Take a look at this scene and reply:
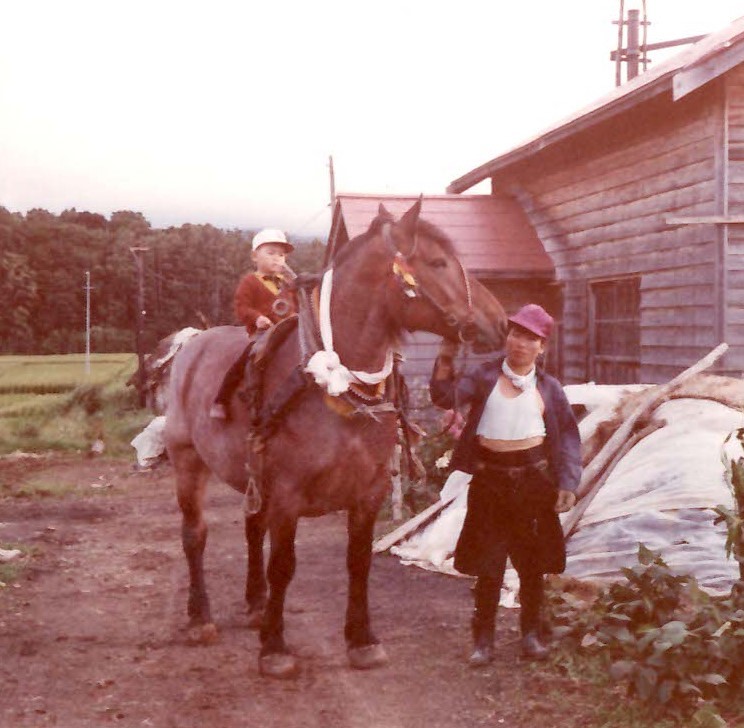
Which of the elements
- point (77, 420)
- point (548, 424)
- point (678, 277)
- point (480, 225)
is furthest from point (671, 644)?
point (77, 420)

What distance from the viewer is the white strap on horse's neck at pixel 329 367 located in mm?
4328

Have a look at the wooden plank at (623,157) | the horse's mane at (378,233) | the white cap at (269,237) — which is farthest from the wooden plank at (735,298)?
the horse's mane at (378,233)

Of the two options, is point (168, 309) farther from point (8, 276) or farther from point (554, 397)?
point (554, 397)

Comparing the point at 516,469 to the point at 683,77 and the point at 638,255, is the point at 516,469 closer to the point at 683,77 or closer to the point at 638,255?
the point at 683,77

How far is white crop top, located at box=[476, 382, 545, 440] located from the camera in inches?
184

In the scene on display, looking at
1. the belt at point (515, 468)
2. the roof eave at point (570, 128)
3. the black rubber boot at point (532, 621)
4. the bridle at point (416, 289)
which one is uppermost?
the roof eave at point (570, 128)

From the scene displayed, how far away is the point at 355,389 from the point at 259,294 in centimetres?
166

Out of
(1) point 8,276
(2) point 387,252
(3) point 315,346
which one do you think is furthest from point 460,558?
(1) point 8,276

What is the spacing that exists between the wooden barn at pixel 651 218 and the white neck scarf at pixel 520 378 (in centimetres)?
469

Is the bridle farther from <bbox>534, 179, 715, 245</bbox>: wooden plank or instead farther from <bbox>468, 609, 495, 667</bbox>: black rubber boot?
<bbox>534, 179, 715, 245</bbox>: wooden plank

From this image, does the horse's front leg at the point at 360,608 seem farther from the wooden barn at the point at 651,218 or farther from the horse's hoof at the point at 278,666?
the wooden barn at the point at 651,218

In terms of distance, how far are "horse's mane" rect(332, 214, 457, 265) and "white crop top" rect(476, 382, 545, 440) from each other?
0.85 meters

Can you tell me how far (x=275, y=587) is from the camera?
15.4ft

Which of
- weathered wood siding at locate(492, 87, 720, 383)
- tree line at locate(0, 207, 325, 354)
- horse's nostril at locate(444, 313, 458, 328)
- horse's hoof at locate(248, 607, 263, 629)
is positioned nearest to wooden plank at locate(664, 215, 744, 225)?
weathered wood siding at locate(492, 87, 720, 383)
